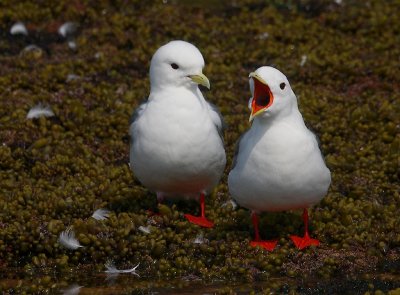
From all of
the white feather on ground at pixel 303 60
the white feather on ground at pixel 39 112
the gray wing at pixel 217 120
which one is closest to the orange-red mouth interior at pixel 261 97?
the gray wing at pixel 217 120

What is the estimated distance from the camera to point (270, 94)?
9.45 meters

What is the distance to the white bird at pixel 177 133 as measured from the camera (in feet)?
33.0

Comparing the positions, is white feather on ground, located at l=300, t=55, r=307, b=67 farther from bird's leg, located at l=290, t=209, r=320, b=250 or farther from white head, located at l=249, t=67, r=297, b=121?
white head, located at l=249, t=67, r=297, b=121

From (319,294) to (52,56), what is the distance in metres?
8.57

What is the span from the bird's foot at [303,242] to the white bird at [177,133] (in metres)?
0.98

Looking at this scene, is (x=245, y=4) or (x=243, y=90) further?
(x=245, y=4)

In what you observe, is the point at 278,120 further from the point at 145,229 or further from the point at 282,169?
the point at 145,229

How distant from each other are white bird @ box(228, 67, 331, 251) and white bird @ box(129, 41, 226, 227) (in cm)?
63

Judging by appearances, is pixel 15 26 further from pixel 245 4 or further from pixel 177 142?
pixel 177 142

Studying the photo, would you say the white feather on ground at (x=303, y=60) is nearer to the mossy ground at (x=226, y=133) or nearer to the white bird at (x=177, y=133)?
the mossy ground at (x=226, y=133)

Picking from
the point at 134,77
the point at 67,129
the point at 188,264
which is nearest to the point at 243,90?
the point at 134,77

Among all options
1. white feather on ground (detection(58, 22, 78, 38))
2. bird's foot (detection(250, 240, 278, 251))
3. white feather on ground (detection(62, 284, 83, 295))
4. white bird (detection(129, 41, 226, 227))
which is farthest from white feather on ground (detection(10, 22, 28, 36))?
white feather on ground (detection(62, 284, 83, 295))

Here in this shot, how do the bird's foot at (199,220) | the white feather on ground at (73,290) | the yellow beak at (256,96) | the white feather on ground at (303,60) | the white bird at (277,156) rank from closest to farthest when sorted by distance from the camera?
the white feather on ground at (73,290) → the yellow beak at (256,96) → the white bird at (277,156) → the bird's foot at (199,220) → the white feather on ground at (303,60)

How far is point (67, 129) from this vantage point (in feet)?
43.3
